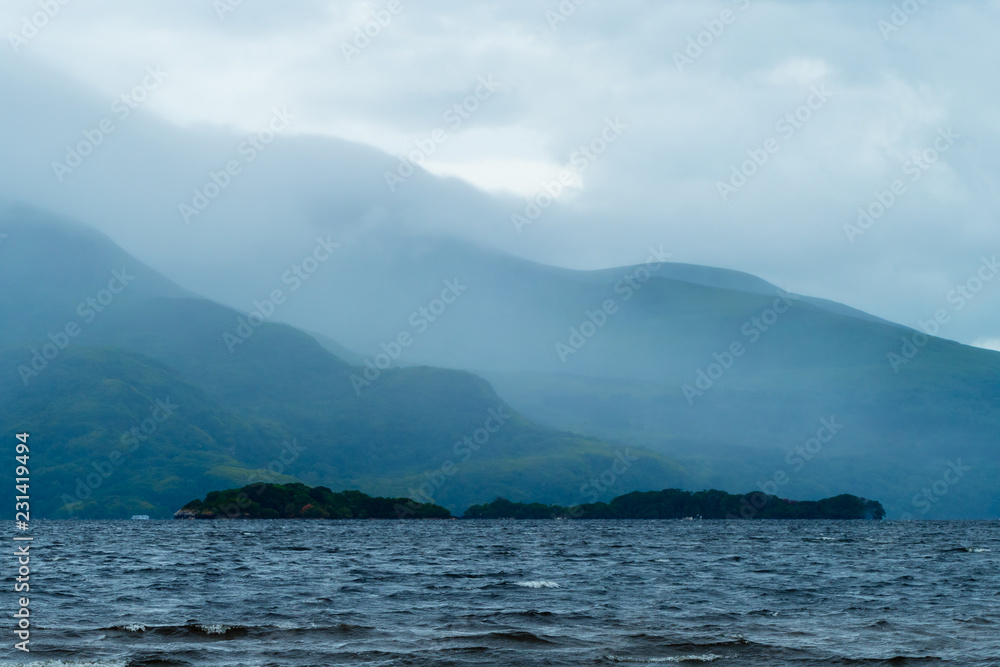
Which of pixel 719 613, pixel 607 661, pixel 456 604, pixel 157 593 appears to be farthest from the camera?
pixel 157 593

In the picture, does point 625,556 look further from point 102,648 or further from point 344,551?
point 102,648

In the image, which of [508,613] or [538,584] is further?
[538,584]

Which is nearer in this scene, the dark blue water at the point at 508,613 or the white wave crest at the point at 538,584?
the dark blue water at the point at 508,613

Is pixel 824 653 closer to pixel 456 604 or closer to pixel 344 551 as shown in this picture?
pixel 456 604

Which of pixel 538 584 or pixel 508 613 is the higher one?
pixel 508 613

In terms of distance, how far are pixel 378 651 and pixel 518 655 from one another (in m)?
5.77

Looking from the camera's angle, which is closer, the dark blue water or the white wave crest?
the dark blue water

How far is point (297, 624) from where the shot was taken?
46.6m

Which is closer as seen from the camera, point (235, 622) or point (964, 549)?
point (235, 622)

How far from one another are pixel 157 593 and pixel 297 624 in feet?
65.5

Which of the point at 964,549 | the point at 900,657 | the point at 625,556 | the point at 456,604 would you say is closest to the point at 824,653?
the point at 900,657

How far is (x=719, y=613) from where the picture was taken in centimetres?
5269

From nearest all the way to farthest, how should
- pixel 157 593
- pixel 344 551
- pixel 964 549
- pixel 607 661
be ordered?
1. pixel 607 661
2. pixel 157 593
3. pixel 344 551
4. pixel 964 549

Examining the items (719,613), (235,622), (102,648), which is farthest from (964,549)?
(102,648)
